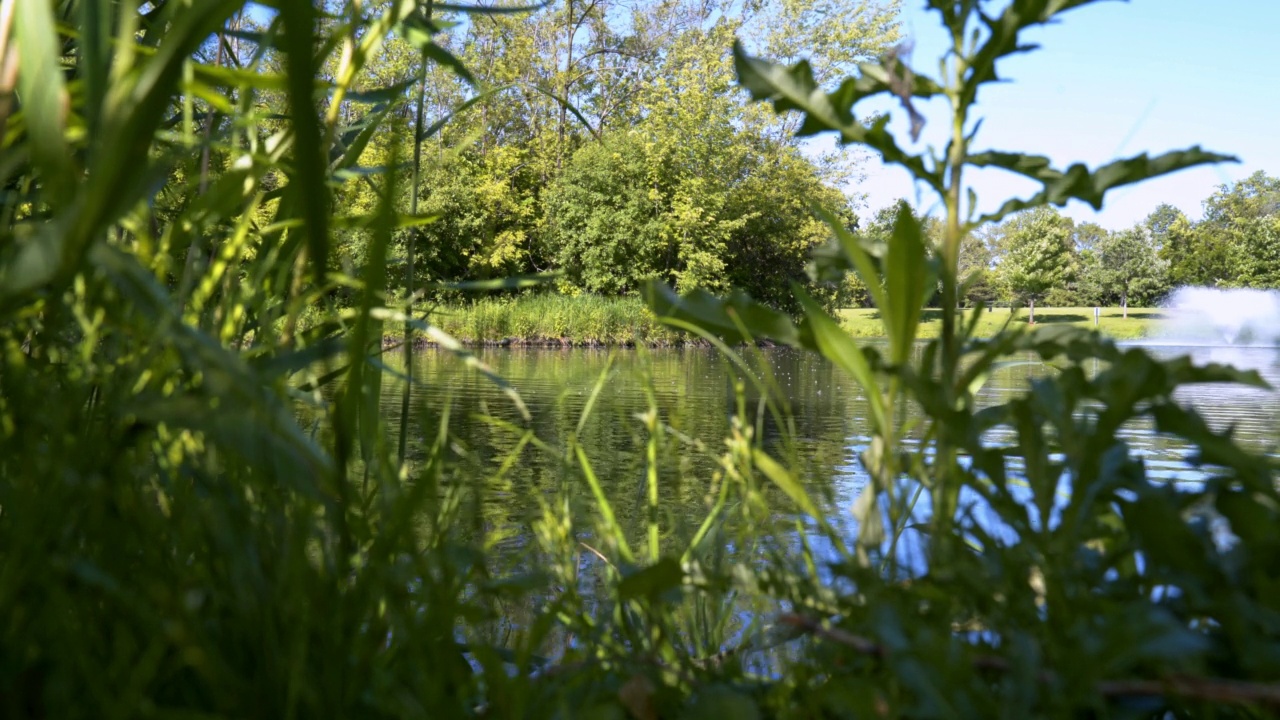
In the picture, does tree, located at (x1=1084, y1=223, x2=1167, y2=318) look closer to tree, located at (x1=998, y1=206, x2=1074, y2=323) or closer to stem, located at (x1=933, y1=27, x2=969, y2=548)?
tree, located at (x1=998, y1=206, x2=1074, y2=323)

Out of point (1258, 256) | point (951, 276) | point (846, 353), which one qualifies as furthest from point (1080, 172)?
point (1258, 256)

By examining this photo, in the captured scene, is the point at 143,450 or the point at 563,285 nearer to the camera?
the point at 143,450

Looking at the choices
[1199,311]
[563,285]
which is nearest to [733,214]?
[563,285]

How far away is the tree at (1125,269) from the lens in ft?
189

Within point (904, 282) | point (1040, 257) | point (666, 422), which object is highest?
point (1040, 257)

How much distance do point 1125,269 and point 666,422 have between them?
59.3 meters

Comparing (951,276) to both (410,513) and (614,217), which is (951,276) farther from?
(614,217)

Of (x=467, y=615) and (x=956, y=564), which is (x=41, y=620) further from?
(x=956, y=564)

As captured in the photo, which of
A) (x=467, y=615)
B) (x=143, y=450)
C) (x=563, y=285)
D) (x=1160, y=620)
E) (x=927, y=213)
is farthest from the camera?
(x=563, y=285)

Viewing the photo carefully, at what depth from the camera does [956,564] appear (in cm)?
62

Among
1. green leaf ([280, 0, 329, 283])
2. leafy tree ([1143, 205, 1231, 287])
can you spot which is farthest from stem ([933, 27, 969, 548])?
leafy tree ([1143, 205, 1231, 287])

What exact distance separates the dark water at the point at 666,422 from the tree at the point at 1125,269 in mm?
48516

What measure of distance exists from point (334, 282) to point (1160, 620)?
64 cm

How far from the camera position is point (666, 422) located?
7.55 m
